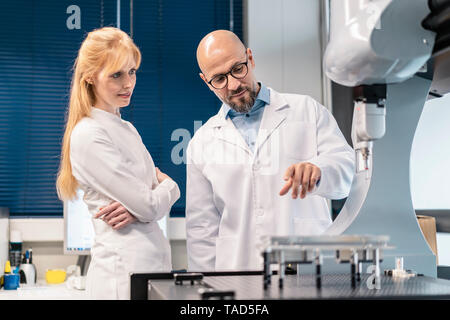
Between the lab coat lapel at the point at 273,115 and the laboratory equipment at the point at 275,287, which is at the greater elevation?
the lab coat lapel at the point at 273,115

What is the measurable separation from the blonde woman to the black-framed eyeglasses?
0.67ft

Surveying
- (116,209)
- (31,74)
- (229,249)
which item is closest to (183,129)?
(31,74)

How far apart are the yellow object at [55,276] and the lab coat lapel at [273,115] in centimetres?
118

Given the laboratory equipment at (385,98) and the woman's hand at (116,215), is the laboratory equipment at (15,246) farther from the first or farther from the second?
the laboratory equipment at (385,98)

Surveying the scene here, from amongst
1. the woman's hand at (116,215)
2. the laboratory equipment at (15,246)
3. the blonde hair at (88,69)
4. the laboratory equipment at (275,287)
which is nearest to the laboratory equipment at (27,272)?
the laboratory equipment at (15,246)

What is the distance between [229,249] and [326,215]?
25cm

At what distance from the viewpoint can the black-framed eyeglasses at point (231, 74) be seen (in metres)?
1.27

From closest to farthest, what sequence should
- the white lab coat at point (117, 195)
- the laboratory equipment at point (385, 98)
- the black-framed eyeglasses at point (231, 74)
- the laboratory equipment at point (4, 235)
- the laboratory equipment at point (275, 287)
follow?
the laboratory equipment at point (275, 287) → the laboratory equipment at point (385, 98) → the white lab coat at point (117, 195) → the black-framed eyeglasses at point (231, 74) → the laboratory equipment at point (4, 235)

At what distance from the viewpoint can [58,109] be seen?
225 cm

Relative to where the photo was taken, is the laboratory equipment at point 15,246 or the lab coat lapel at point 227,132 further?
the laboratory equipment at point 15,246

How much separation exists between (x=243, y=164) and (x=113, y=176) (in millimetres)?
330

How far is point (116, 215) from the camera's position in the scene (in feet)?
3.46

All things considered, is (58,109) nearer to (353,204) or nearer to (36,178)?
(36,178)

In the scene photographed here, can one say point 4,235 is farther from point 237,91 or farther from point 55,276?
point 237,91
